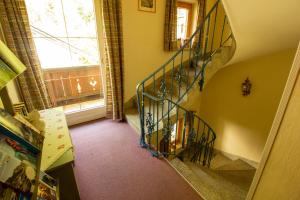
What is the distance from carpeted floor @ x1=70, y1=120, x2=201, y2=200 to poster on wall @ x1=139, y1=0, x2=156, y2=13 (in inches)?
85.5

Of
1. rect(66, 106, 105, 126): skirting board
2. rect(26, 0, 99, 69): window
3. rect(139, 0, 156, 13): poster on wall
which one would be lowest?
rect(66, 106, 105, 126): skirting board

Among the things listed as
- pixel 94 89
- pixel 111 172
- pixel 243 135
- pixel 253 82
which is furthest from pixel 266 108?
pixel 94 89

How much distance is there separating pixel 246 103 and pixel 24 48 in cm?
378

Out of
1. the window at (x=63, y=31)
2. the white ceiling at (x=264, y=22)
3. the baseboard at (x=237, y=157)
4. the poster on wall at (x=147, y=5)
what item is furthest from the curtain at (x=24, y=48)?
the baseboard at (x=237, y=157)

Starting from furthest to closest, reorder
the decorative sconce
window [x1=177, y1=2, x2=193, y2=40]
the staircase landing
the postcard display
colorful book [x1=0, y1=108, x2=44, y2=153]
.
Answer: window [x1=177, y1=2, x2=193, y2=40], the decorative sconce, the staircase landing, colorful book [x1=0, y1=108, x2=44, y2=153], the postcard display

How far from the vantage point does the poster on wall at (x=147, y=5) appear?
8.76ft

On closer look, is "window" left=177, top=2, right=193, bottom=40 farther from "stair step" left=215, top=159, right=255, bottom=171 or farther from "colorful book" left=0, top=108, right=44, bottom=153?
"colorful book" left=0, top=108, right=44, bottom=153

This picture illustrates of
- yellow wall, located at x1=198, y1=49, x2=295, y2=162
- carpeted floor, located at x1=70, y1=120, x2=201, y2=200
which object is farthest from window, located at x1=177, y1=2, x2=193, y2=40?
carpeted floor, located at x1=70, y1=120, x2=201, y2=200

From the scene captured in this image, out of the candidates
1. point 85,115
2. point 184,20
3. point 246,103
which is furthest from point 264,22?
point 85,115

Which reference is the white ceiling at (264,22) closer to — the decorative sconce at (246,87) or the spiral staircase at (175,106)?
the spiral staircase at (175,106)

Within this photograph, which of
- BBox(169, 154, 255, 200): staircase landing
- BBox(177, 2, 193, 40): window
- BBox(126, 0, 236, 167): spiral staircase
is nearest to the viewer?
BBox(169, 154, 255, 200): staircase landing

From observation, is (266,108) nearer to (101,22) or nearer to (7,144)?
(101,22)

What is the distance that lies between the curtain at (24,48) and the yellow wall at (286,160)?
2.58m

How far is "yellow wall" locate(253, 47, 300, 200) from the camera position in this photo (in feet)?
2.28
